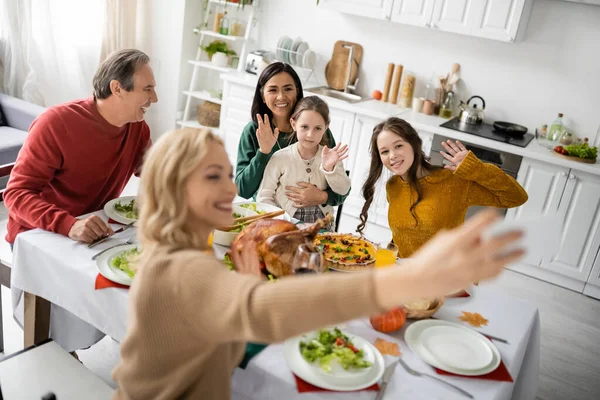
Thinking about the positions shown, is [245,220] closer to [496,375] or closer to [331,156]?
[331,156]

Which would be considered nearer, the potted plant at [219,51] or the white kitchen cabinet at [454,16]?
the white kitchen cabinet at [454,16]

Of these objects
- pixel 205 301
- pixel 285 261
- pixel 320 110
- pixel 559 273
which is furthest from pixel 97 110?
pixel 559 273

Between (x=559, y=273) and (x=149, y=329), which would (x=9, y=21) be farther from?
(x=559, y=273)

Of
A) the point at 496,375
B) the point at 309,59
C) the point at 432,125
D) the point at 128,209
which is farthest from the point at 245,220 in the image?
the point at 309,59

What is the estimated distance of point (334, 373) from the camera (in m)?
1.17

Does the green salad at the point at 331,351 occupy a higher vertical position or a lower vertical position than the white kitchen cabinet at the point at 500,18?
lower

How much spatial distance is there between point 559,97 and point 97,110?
10.5 ft

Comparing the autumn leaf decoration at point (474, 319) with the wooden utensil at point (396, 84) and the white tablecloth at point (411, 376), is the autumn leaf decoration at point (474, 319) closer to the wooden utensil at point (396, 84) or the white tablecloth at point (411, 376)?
the white tablecloth at point (411, 376)

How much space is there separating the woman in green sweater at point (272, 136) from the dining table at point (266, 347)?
0.60 meters

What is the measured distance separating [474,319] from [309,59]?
339cm

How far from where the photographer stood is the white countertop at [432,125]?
3.38 metres

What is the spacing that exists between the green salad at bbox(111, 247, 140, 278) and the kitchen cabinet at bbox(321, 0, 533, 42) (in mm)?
2995

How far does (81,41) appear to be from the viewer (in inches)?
177

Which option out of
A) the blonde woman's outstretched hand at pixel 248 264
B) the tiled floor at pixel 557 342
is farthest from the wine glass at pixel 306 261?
the tiled floor at pixel 557 342
